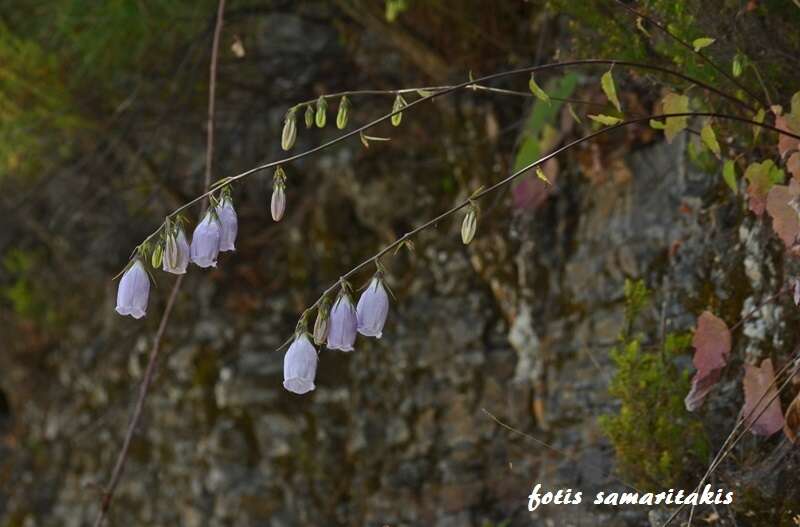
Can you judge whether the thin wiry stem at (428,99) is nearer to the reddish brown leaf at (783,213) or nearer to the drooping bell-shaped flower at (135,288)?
the drooping bell-shaped flower at (135,288)

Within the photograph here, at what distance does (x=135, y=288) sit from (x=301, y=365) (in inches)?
11.8

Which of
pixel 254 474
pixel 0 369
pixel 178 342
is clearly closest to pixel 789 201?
pixel 254 474

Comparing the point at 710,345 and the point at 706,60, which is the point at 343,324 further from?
the point at 706,60

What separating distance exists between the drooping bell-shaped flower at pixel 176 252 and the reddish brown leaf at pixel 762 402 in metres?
0.96

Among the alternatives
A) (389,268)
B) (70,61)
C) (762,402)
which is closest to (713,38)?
(762,402)

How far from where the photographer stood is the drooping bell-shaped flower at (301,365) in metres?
1.81

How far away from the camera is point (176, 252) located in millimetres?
1840

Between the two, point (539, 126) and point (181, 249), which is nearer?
point (181, 249)

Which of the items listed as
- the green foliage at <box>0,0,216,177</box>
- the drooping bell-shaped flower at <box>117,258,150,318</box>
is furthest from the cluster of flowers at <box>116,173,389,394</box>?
the green foliage at <box>0,0,216,177</box>

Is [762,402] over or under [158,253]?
under

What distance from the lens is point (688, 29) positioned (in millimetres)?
2234

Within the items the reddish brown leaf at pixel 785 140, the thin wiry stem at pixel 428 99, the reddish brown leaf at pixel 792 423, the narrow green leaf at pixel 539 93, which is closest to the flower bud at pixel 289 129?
the thin wiry stem at pixel 428 99

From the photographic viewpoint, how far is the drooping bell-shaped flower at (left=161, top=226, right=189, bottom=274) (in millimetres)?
1837

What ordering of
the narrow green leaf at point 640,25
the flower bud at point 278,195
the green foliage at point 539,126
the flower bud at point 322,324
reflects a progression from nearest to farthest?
1. the flower bud at point 322,324
2. the flower bud at point 278,195
3. the narrow green leaf at point 640,25
4. the green foliage at point 539,126
